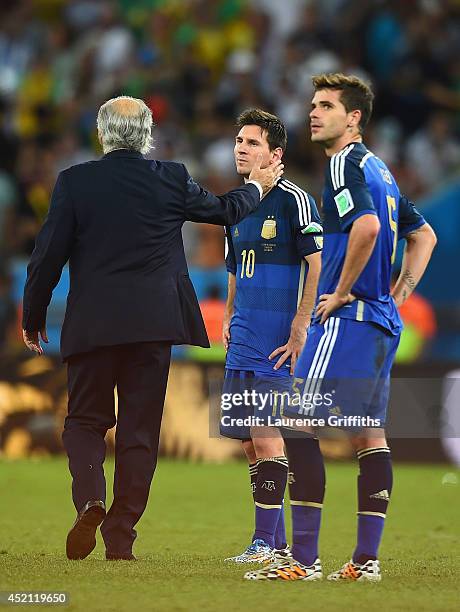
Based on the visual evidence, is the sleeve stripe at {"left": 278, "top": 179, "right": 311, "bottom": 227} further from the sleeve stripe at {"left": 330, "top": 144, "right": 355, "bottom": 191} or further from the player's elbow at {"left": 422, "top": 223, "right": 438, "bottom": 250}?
the sleeve stripe at {"left": 330, "top": 144, "right": 355, "bottom": 191}

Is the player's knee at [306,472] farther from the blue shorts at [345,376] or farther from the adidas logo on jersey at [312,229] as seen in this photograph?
the adidas logo on jersey at [312,229]

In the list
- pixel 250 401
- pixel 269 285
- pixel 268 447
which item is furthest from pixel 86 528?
pixel 269 285

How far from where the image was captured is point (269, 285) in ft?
22.5

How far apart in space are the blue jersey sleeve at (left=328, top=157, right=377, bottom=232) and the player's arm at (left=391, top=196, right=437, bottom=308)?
51 centimetres

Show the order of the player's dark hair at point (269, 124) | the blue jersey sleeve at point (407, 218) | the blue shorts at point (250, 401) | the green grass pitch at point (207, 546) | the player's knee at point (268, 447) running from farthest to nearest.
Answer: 1. the player's dark hair at point (269, 124)
2. the blue shorts at point (250, 401)
3. the player's knee at point (268, 447)
4. the blue jersey sleeve at point (407, 218)
5. the green grass pitch at point (207, 546)

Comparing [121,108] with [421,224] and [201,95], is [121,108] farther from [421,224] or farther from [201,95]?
[201,95]

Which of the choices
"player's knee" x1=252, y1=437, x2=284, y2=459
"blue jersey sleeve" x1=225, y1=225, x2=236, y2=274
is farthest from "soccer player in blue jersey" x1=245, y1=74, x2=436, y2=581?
"blue jersey sleeve" x1=225, y1=225, x2=236, y2=274

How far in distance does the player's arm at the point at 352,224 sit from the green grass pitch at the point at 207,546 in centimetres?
123

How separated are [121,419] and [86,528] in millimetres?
608

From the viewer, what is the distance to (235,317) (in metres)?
7.02

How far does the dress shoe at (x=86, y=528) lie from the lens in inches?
241

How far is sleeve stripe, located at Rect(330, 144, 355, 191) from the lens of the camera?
5715 millimetres

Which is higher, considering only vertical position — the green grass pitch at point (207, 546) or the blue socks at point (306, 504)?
the blue socks at point (306, 504)

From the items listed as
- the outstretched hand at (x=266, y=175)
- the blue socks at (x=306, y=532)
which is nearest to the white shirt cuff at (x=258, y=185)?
the outstretched hand at (x=266, y=175)
